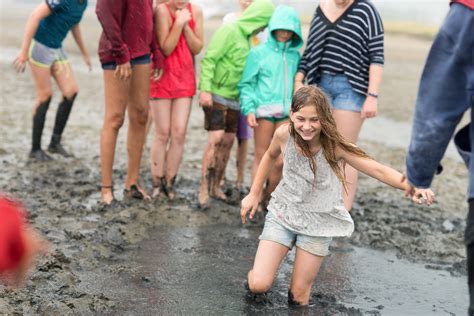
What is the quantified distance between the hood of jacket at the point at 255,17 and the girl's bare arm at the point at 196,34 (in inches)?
14.7

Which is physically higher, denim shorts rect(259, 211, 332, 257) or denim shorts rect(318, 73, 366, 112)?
denim shorts rect(318, 73, 366, 112)

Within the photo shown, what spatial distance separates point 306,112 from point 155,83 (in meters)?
2.52

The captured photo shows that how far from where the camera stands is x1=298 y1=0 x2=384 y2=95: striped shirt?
248 inches

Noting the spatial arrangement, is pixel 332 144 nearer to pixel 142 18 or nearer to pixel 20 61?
pixel 142 18

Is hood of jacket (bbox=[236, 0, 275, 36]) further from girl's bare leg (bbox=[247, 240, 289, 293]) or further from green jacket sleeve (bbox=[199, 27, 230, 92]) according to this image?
girl's bare leg (bbox=[247, 240, 289, 293])

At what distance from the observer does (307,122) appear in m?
4.70

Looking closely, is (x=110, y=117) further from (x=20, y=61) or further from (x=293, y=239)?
(x=293, y=239)

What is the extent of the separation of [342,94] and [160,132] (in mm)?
1748

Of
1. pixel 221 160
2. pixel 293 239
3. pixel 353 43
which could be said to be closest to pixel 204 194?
pixel 221 160

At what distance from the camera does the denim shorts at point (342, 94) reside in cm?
637

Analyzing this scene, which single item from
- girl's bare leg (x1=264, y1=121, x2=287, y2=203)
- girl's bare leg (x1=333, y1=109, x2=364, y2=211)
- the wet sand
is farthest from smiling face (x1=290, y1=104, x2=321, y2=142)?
girl's bare leg (x1=264, y1=121, x2=287, y2=203)

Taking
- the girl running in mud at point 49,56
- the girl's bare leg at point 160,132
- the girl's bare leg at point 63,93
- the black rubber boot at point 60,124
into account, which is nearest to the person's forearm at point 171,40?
the girl's bare leg at point 160,132

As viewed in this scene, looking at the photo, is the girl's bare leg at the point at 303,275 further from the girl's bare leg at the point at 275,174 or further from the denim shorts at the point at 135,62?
the denim shorts at the point at 135,62

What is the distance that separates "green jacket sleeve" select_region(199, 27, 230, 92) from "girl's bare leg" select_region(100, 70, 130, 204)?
2.40 ft
